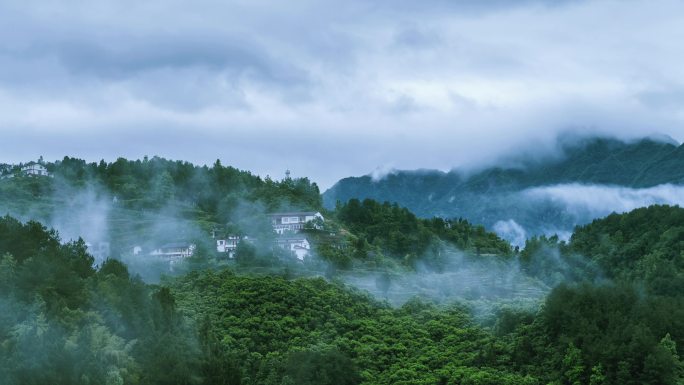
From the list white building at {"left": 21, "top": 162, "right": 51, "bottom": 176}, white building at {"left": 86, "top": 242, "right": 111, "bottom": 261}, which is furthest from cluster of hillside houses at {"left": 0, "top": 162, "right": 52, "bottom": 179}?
white building at {"left": 86, "top": 242, "right": 111, "bottom": 261}

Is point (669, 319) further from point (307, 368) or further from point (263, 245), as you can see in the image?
point (263, 245)

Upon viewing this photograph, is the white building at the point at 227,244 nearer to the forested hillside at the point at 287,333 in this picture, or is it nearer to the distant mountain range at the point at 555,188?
the forested hillside at the point at 287,333

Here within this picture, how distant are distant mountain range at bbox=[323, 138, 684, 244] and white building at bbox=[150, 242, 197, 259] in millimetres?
45487

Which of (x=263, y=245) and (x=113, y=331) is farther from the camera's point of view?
(x=263, y=245)

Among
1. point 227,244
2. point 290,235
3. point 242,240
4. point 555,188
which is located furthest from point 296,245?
point 555,188

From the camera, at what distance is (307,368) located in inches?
1518

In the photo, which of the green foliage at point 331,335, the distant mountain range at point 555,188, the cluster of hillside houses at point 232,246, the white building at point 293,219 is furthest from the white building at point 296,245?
the distant mountain range at point 555,188

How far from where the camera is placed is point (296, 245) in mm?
69688

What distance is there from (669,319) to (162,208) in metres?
53.7

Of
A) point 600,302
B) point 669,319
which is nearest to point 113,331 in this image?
point 600,302

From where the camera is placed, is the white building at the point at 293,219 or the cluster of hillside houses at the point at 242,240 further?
the white building at the point at 293,219

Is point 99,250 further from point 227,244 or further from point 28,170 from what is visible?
point 28,170

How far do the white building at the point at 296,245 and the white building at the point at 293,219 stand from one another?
22.6ft

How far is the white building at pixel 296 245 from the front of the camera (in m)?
69.1
